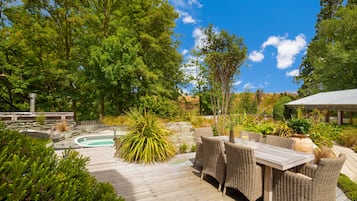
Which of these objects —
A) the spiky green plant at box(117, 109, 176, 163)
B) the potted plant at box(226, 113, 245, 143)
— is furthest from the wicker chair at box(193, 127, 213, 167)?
the spiky green plant at box(117, 109, 176, 163)

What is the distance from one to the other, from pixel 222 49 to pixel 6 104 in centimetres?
1427

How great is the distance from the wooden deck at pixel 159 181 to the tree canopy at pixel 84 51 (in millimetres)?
6103

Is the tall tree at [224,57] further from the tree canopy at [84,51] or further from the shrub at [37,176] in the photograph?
the shrub at [37,176]

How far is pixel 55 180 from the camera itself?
0.78 m

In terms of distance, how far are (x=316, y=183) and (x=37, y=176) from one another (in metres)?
2.71

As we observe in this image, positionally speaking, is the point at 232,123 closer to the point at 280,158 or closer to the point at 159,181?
the point at 280,158

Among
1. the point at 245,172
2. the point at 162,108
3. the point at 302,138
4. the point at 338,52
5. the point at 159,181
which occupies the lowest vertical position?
the point at 159,181

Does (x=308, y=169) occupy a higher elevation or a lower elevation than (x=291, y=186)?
higher

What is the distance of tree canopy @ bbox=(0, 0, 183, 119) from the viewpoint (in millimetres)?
9688

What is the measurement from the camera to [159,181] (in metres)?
3.31

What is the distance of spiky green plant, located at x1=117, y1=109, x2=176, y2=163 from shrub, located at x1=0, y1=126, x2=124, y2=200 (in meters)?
3.26

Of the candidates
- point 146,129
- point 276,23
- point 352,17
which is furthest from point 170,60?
point 352,17

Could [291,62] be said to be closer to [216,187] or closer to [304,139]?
[304,139]

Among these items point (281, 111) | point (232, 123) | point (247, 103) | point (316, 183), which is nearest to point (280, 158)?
point (316, 183)
